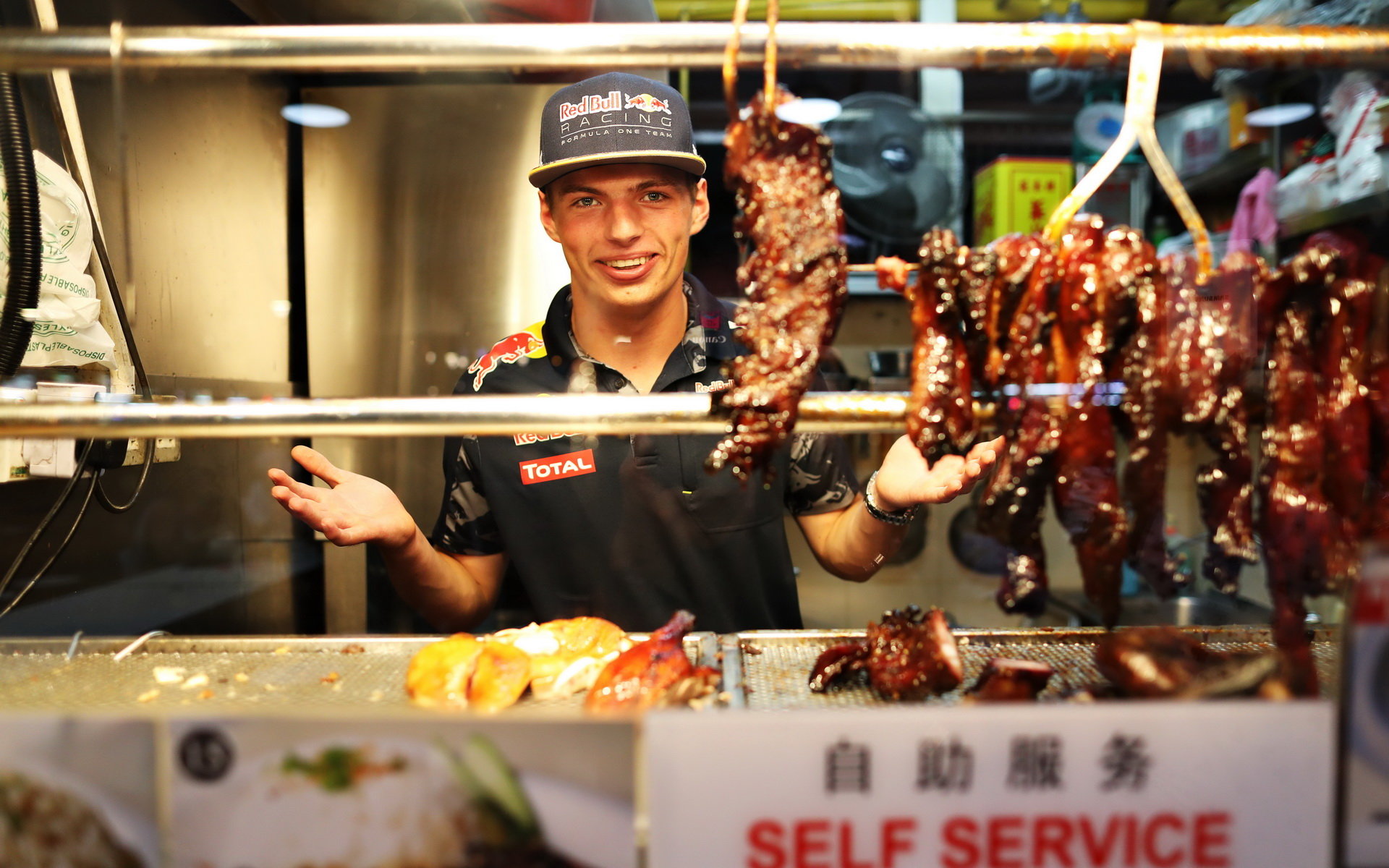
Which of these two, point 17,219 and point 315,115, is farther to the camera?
point 315,115

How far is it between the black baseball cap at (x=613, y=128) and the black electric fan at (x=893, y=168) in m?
1.76

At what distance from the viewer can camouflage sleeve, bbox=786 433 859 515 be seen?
8.80 feet

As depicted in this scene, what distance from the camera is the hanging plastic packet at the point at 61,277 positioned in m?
2.07

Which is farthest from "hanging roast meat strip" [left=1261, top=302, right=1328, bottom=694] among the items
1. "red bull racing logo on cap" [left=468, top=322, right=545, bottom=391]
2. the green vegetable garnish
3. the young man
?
"red bull racing logo on cap" [left=468, top=322, right=545, bottom=391]

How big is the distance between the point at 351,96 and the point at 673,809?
12.3ft

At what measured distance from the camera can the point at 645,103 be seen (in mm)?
2266

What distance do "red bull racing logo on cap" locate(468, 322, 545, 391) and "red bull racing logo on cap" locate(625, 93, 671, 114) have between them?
2.76 feet

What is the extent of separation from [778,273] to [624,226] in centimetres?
111

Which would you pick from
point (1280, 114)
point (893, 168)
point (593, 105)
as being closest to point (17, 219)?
point (593, 105)

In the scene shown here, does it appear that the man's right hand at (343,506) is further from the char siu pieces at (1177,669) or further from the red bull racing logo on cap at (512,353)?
the char siu pieces at (1177,669)

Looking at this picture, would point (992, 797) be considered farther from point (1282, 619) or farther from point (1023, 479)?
point (1282, 619)

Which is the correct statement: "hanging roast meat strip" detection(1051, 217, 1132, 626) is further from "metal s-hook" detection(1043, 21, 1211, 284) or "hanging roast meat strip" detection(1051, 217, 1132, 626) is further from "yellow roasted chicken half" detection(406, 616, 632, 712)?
"yellow roasted chicken half" detection(406, 616, 632, 712)

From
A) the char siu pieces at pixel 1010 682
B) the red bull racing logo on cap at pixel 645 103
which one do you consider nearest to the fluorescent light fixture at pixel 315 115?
the red bull racing logo on cap at pixel 645 103

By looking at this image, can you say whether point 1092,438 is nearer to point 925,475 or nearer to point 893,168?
point 925,475
